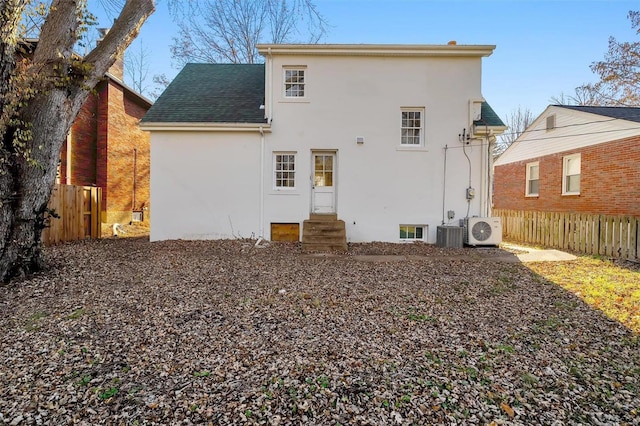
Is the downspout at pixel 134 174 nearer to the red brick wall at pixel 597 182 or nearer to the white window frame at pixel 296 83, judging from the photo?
the white window frame at pixel 296 83

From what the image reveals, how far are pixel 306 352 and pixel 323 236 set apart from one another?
227 inches

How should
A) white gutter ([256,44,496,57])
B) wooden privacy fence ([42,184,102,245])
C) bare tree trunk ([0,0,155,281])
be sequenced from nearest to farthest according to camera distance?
bare tree trunk ([0,0,155,281]) < wooden privacy fence ([42,184,102,245]) < white gutter ([256,44,496,57])

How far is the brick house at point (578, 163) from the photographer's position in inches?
388

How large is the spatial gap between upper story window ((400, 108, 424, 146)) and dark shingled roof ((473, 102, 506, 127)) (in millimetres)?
1609

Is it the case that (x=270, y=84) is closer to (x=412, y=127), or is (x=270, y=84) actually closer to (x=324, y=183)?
(x=324, y=183)

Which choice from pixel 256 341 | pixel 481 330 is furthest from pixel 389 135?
pixel 256 341

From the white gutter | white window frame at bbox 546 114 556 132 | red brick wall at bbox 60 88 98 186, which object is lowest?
red brick wall at bbox 60 88 98 186

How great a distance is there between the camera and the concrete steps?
28.7 feet

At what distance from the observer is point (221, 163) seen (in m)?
9.87

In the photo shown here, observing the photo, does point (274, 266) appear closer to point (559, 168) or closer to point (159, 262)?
point (159, 262)

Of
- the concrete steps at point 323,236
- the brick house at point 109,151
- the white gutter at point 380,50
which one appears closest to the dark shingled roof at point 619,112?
the white gutter at point 380,50

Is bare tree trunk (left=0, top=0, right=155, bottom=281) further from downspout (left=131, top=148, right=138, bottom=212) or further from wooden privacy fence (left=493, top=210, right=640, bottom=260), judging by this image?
wooden privacy fence (left=493, top=210, right=640, bottom=260)

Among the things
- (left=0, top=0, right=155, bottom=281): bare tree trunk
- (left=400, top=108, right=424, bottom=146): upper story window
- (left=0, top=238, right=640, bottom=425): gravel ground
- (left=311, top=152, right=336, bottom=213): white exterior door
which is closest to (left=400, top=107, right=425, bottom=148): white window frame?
(left=400, top=108, right=424, bottom=146): upper story window

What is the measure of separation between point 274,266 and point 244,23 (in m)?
17.7
